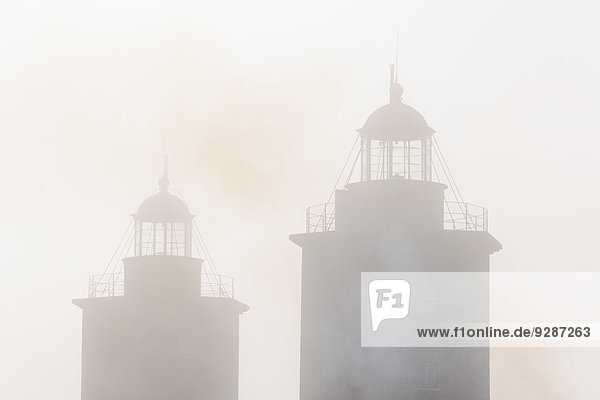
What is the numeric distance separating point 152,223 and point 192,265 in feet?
7.09

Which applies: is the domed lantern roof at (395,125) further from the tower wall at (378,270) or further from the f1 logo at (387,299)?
the f1 logo at (387,299)

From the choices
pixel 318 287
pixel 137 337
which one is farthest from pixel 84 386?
pixel 318 287

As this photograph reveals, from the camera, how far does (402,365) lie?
5644 cm

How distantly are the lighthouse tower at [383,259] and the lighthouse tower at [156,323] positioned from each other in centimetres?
1029

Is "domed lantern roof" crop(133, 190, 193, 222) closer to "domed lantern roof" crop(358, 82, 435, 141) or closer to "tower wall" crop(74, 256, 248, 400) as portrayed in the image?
"tower wall" crop(74, 256, 248, 400)

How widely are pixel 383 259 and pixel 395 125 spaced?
14.5 ft

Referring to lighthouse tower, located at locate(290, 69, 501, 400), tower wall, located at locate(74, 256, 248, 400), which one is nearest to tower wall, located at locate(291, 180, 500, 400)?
lighthouse tower, located at locate(290, 69, 501, 400)

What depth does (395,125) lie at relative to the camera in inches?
2298

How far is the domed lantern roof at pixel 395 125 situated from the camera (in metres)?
58.3

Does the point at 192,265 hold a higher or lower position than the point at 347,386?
higher

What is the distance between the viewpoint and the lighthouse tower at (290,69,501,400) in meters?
56.5

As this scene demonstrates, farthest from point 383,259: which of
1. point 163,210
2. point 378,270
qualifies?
point 163,210

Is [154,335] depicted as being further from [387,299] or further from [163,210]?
[387,299]

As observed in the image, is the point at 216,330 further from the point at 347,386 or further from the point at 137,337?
the point at 347,386
